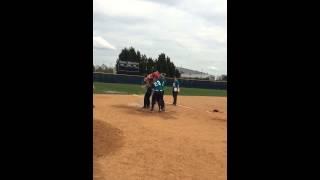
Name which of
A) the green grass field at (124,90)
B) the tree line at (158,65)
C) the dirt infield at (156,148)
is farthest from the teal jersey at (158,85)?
the tree line at (158,65)

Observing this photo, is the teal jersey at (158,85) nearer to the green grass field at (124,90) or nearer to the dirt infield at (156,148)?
the dirt infield at (156,148)

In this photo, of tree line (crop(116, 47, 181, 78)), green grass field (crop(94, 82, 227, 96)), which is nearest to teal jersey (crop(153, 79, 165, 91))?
green grass field (crop(94, 82, 227, 96))

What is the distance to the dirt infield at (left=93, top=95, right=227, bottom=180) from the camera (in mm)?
7344

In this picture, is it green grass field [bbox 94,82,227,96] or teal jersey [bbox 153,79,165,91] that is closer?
teal jersey [bbox 153,79,165,91]

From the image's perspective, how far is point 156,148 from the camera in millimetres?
9445

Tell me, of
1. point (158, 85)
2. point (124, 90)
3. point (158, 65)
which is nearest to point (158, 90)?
point (158, 85)

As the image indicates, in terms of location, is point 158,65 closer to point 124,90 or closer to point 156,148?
point 124,90

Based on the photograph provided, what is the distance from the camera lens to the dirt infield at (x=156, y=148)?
7.34 m

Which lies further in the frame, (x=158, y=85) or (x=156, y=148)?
(x=158, y=85)

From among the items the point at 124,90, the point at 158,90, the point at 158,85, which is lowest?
the point at 124,90

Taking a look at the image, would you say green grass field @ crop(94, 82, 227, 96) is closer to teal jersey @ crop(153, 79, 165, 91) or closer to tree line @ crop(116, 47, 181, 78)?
teal jersey @ crop(153, 79, 165, 91)

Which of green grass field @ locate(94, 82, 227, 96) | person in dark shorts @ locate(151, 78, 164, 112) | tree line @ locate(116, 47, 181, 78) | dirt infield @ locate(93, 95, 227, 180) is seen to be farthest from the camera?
tree line @ locate(116, 47, 181, 78)
